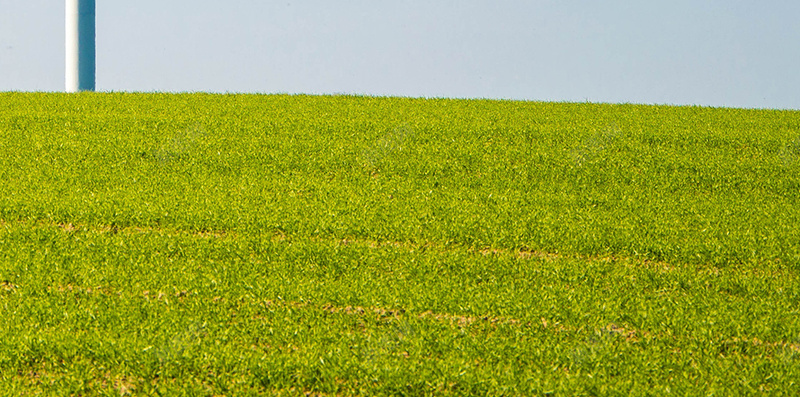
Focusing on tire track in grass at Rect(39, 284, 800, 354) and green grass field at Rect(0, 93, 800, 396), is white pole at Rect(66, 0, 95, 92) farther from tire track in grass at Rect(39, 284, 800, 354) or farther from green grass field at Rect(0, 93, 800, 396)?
tire track in grass at Rect(39, 284, 800, 354)

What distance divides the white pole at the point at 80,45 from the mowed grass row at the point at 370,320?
64.3 ft

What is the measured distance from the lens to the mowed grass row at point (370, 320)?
6797 millimetres

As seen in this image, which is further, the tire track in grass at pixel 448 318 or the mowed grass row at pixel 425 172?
the mowed grass row at pixel 425 172

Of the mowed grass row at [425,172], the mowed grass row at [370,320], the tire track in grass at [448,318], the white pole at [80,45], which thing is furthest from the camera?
the white pole at [80,45]

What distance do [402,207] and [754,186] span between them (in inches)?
282

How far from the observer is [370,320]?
8.05 meters

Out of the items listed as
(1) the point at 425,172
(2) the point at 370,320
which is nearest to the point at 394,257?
(2) the point at 370,320

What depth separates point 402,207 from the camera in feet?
41.1

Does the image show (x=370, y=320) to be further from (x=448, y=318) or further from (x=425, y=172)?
(x=425, y=172)

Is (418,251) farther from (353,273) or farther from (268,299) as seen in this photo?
(268,299)

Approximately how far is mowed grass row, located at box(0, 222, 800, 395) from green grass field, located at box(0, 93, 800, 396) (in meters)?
0.03

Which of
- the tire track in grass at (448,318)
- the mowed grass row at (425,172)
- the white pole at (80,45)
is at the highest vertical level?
the white pole at (80,45)

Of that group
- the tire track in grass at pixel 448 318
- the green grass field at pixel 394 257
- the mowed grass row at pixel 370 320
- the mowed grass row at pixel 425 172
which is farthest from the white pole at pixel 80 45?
the tire track in grass at pixel 448 318

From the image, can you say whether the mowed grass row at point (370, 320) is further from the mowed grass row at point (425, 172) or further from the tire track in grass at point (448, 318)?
the mowed grass row at point (425, 172)
